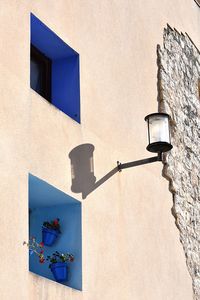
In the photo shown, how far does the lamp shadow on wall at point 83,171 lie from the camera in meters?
7.18

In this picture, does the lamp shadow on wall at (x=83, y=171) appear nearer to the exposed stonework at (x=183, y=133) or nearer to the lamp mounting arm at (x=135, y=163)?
the lamp mounting arm at (x=135, y=163)

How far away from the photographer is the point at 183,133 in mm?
10234

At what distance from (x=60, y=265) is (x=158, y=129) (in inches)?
58.8

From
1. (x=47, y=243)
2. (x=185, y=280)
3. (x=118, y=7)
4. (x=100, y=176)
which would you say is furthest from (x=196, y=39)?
(x=47, y=243)

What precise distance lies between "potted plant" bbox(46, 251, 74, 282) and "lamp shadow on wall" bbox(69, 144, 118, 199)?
55 cm

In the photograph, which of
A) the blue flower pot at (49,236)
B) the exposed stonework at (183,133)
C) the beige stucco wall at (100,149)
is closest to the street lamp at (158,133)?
the beige stucco wall at (100,149)

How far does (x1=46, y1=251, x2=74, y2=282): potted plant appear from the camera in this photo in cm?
688

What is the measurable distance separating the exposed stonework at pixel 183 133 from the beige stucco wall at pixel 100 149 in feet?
0.81

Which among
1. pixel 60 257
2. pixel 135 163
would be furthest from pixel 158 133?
pixel 60 257

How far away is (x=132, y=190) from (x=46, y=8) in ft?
6.51

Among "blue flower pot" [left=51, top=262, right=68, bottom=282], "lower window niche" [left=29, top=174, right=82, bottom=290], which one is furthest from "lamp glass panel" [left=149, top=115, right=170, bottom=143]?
"blue flower pot" [left=51, top=262, right=68, bottom=282]

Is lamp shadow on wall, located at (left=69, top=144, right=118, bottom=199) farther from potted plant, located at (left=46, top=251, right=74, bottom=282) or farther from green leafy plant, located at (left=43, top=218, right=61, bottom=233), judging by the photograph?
potted plant, located at (left=46, top=251, right=74, bottom=282)

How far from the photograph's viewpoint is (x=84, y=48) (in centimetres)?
781

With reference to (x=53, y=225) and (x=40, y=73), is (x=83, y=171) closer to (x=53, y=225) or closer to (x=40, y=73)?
(x=53, y=225)
